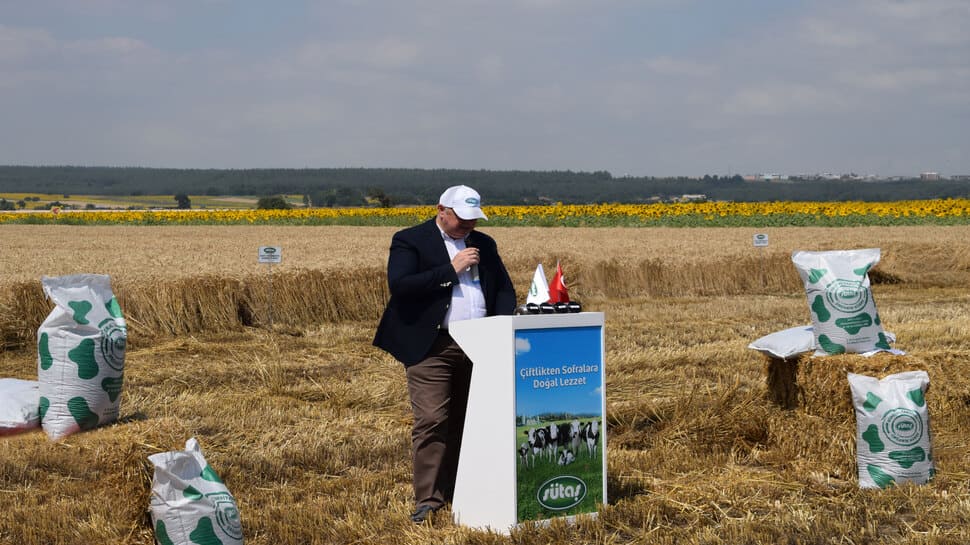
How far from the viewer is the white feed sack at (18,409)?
7.68m

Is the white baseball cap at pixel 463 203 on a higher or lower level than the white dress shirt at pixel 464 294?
higher

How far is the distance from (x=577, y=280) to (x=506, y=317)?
1454cm

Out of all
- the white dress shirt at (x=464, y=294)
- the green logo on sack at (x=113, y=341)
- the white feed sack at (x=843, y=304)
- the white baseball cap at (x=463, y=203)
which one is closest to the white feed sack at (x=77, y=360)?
the green logo on sack at (x=113, y=341)

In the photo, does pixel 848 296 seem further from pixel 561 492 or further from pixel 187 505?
pixel 187 505

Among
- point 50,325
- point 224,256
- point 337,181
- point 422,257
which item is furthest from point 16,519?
point 337,181

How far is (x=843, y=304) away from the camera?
8.27 metres

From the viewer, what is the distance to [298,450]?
27.0 feet

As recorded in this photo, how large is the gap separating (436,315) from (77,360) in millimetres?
2826

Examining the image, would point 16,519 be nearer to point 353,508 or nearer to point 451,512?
point 353,508

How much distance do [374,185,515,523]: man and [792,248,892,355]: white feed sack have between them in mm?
3026

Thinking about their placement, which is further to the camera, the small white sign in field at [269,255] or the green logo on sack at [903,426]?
the small white sign in field at [269,255]

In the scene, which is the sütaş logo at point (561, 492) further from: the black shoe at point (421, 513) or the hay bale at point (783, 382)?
the hay bale at point (783, 382)

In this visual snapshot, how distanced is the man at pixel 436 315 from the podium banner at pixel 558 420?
1.85 feet

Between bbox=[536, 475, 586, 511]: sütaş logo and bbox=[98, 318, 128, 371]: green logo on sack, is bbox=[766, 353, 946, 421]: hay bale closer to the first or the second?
bbox=[536, 475, 586, 511]: sütaş logo
